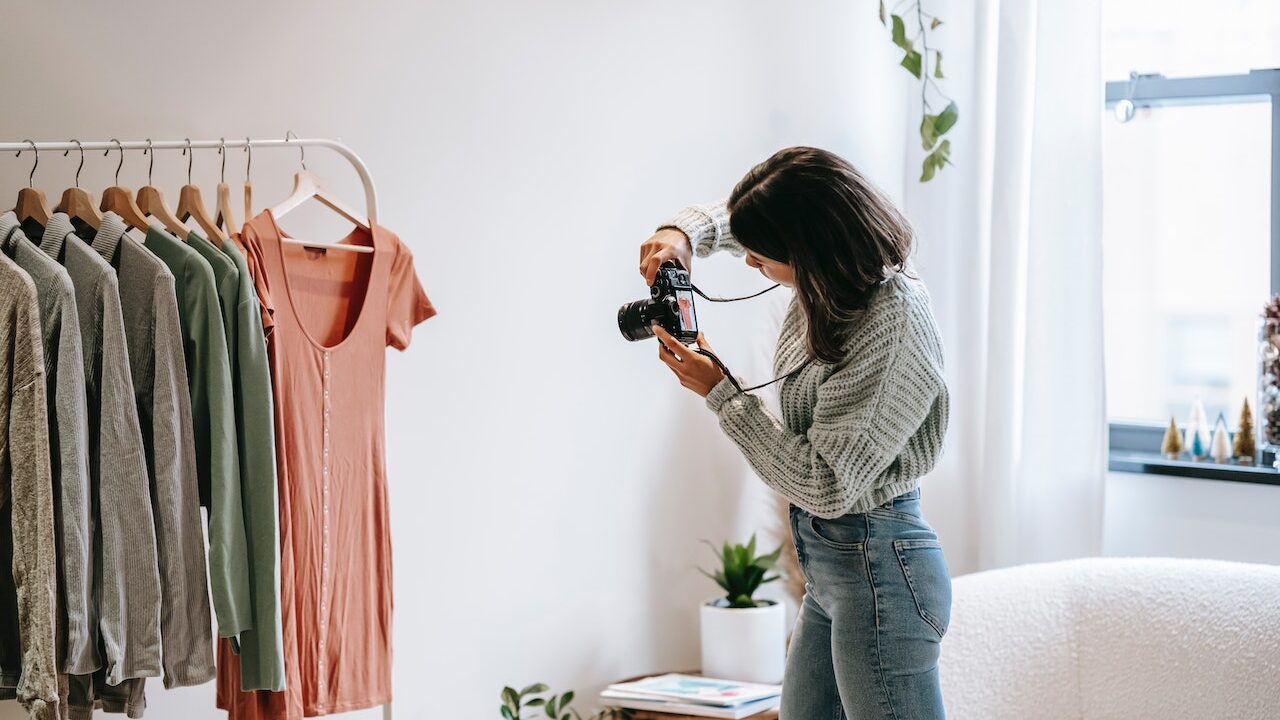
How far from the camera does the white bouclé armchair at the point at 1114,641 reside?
2068 mm

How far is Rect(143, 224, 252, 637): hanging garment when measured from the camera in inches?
60.7

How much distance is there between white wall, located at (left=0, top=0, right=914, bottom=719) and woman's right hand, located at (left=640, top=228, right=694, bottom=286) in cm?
64

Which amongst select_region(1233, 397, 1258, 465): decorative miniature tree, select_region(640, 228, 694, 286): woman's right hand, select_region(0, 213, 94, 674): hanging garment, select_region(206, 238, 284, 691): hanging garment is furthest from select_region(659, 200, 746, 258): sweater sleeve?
select_region(1233, 397, 1258, 465): decorative miniature tree

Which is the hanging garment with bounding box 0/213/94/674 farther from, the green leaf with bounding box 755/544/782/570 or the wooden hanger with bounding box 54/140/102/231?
the green leaf with bounding box 755/544/782/570

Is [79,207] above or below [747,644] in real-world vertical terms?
above

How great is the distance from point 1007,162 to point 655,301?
148 cm

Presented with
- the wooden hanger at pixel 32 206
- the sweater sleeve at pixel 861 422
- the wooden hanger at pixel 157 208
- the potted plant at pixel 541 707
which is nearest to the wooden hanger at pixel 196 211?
the wooden hanger at pixel 157 208

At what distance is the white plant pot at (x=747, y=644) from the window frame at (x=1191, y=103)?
0.98 meters

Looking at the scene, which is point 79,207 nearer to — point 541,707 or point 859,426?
point 859,426

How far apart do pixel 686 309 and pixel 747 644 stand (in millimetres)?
1055

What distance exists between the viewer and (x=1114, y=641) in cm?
221

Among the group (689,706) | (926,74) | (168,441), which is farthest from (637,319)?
A: (926,74)

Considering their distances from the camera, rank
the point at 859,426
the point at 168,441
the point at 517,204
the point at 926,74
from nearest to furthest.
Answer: the point at 859,426 < the point at 168,441 < the point at 517,204 < the point at 926,74

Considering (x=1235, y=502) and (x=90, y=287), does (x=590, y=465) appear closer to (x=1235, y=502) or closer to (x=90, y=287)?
(x=90, y=287)
